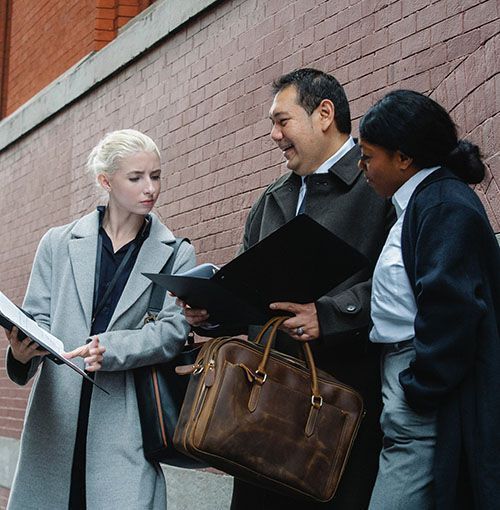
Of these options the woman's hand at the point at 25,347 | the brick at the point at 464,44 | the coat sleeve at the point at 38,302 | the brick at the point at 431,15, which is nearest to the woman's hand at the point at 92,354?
the woman's hand at the point at 25,347

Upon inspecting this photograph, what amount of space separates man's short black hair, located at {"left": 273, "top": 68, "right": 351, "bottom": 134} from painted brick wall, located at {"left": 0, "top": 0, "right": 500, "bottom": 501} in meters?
0.95

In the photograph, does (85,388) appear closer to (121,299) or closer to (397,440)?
(121,299)

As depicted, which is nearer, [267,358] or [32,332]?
[267,358]

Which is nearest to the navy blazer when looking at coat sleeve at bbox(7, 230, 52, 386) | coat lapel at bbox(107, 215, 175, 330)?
coat lapel at bbox(107, 215, 175, 330)

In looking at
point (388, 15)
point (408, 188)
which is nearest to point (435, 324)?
point (408, 188)

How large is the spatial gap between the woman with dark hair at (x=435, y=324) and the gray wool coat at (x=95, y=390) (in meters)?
1.11

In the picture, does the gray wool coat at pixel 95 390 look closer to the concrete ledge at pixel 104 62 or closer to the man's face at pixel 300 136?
the man's face at pixel 300 136

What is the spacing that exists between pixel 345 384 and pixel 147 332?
900mm

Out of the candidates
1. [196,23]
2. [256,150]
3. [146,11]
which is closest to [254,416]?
[256,150]

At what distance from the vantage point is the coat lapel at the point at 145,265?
13.7ft

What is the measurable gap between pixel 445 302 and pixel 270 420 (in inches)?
27.9

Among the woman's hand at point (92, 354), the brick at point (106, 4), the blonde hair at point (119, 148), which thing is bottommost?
the woman's hand at point (92, 354)

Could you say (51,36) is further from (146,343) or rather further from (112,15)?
(146,343)

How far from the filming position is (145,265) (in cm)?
424
